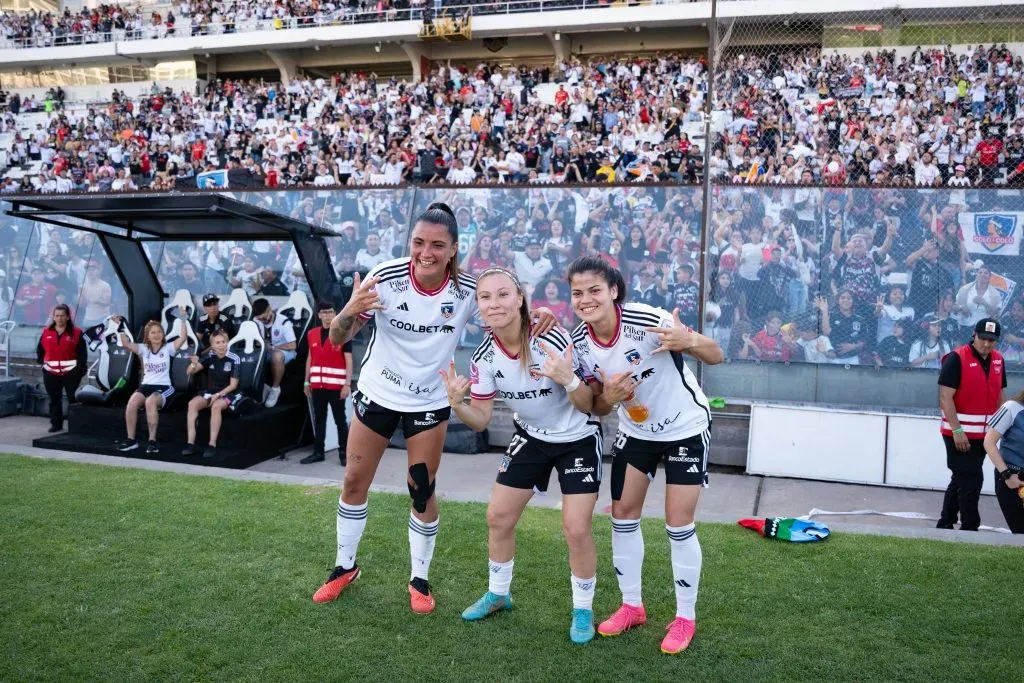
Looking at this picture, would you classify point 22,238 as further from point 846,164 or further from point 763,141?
point 846,164

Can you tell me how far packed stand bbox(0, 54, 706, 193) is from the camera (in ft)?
55.6

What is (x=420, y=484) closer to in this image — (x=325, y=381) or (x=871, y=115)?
(x=325, y=381)

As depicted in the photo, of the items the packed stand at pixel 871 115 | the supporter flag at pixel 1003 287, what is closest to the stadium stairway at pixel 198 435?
the packed stand at pixel 871 115

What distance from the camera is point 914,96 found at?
51.8ft

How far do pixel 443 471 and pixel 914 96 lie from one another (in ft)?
41.1

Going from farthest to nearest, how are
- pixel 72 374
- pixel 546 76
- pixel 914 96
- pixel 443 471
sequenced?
pixel 546 76 → pixel 914 96 → pixel 72 374 → pixel 443 471

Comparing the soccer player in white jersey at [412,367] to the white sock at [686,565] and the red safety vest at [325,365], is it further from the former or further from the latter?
the red safety vest at [325,365]

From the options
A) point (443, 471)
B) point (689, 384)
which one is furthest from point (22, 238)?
point (689, 384)

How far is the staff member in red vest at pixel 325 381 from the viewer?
923 centimetres

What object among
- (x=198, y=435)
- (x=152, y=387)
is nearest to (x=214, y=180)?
(x=152, y=387)

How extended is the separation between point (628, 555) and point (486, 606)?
32.6 inches

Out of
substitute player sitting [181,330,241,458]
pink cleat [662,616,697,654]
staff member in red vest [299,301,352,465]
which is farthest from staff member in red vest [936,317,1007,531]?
substitute player sitting [181,330,241,458]

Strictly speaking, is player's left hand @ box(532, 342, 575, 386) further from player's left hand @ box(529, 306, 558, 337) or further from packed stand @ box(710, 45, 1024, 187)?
packed stand @ box(710, 45, 1024, 187)

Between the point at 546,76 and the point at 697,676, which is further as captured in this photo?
the point at 546,76
